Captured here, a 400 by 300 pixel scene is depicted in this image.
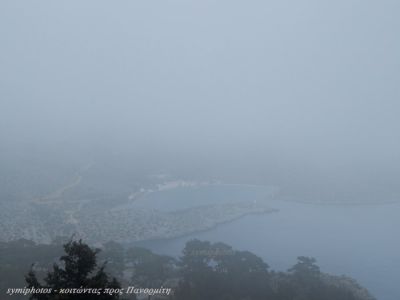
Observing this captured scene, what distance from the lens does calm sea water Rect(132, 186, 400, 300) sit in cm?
1143

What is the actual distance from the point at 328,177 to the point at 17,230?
1543cm

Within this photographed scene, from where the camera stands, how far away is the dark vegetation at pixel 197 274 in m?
6.62

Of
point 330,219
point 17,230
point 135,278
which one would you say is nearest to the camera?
point 135,278

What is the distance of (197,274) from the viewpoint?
727 centimetres

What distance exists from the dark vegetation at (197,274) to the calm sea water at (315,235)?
267 cm

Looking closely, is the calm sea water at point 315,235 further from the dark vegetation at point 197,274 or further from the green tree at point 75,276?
the green tree at point 75,276

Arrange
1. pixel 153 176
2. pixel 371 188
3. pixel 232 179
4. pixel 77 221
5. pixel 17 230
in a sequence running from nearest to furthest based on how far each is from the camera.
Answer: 1. pixel 17 230
2. pixel 77 221
3. pixel 153 176
4. pixel 232 179
5. pixel 371 188

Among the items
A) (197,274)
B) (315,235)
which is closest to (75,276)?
(197,274)

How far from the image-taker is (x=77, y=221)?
1138 cm

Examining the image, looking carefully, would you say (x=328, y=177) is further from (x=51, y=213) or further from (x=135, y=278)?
(x=135, y=278)

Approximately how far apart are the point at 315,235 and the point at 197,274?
8494 mm

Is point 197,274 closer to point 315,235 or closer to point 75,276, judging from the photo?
point 75,276

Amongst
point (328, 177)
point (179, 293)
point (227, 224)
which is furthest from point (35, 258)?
point (328, 177)

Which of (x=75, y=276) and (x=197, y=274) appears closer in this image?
(x=75, y=276)
